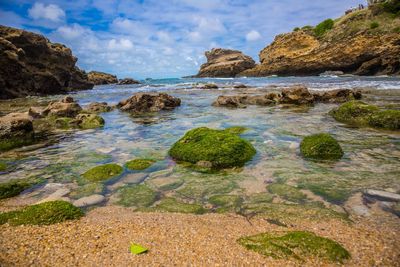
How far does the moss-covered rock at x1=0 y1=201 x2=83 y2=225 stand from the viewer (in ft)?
15.0

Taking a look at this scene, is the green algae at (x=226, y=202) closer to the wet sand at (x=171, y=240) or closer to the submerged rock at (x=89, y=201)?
the wet sand at (x=171, y=240)

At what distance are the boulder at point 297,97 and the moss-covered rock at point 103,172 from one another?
14203 mm

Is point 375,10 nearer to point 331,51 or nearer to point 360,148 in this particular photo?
point 331,51

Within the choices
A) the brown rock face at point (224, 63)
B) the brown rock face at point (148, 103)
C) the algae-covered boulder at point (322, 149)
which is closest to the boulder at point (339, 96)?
the brown rock face at point (148, 103)

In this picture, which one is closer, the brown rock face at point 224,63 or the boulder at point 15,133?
the boulder at point 15,133

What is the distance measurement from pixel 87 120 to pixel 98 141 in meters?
4.42

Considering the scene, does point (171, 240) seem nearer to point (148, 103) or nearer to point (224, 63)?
point (148, 103)

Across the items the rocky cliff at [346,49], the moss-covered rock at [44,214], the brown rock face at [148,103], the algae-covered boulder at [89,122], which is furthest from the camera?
the rocky cliff at [346,49]

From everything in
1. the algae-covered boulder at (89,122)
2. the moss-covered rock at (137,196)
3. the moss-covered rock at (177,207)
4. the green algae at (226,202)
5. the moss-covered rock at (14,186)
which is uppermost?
the algae-covered boulder at (89,122)

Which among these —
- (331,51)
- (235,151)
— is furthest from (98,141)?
(331,51)

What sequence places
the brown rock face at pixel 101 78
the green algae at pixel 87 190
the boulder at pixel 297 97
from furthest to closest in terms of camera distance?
the brown rock face at pixel 101 78 < the boulder at pixel 297 97 < the green algae at pixel 87 190

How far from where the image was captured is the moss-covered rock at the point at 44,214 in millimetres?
4586

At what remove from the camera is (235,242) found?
3.99 metres

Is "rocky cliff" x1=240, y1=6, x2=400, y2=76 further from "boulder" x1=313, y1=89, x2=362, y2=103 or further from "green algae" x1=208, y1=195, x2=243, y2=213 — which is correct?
"green algae" x1=208, y1=195, x2=243, y2=213
